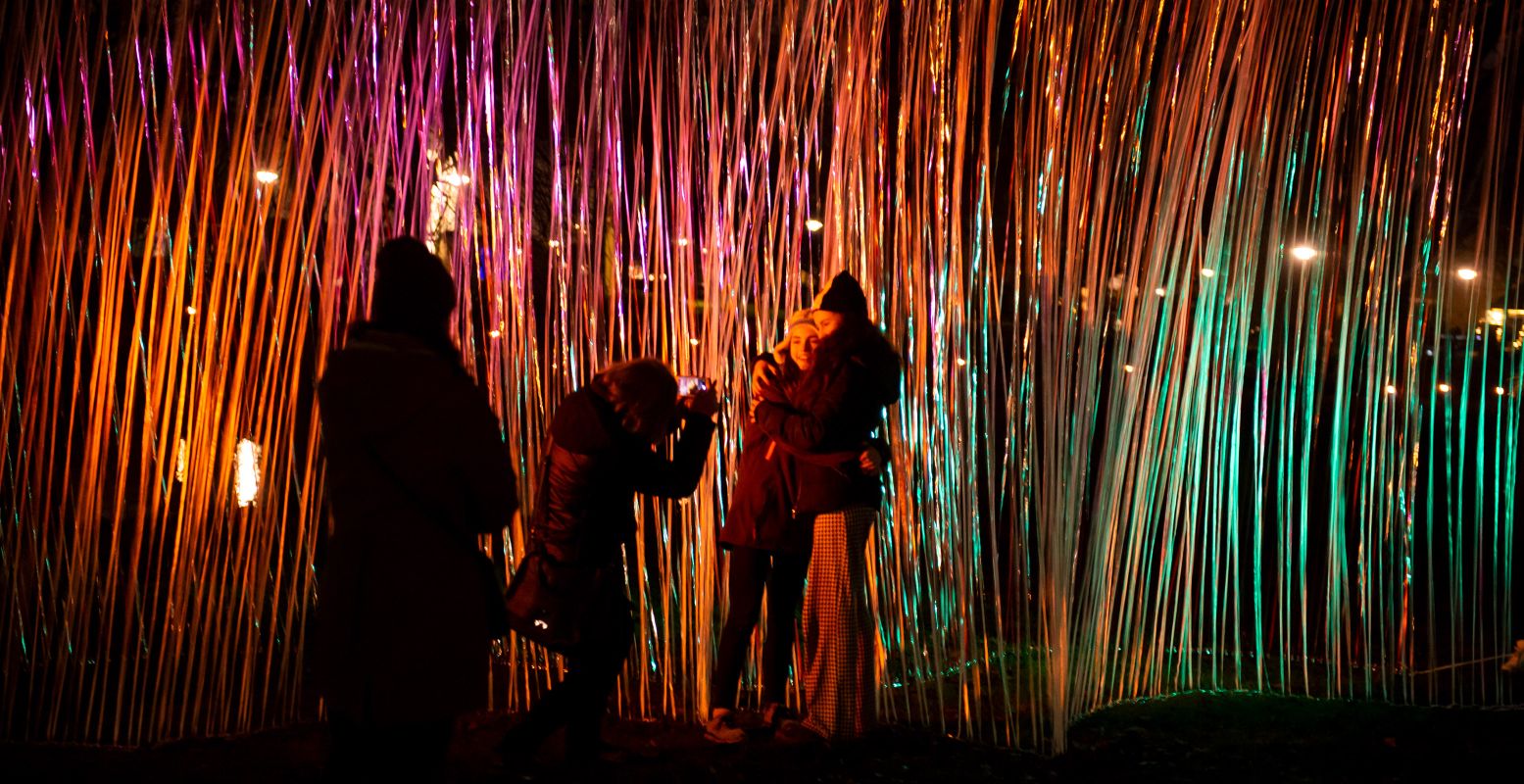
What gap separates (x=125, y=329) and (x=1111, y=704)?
646 cm

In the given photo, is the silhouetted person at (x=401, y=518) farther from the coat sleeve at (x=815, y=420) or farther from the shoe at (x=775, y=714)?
the shoe at (x=775, y=714)

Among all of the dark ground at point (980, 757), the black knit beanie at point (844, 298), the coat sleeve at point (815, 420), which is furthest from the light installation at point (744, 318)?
the coat sleeve at point (815, 420)

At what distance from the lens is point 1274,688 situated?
447cm

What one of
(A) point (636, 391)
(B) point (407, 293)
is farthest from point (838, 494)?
(B) point (407, 293)

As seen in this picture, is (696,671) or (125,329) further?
(125,329)

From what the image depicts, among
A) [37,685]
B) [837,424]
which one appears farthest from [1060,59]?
[37,685]

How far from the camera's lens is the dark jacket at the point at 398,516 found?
198cm

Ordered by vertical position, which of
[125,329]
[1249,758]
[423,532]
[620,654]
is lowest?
[1249,758]

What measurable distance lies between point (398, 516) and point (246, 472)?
5.46 feet

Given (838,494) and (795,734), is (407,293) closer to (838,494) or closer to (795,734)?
(838,494)

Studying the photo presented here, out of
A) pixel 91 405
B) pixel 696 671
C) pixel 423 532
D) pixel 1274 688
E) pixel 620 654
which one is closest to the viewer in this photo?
pixel 423 532

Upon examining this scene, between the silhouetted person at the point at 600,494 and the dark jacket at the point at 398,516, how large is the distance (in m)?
0.91

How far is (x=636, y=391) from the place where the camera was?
296cm

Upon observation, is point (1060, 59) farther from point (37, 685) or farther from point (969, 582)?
point (37, 685)
